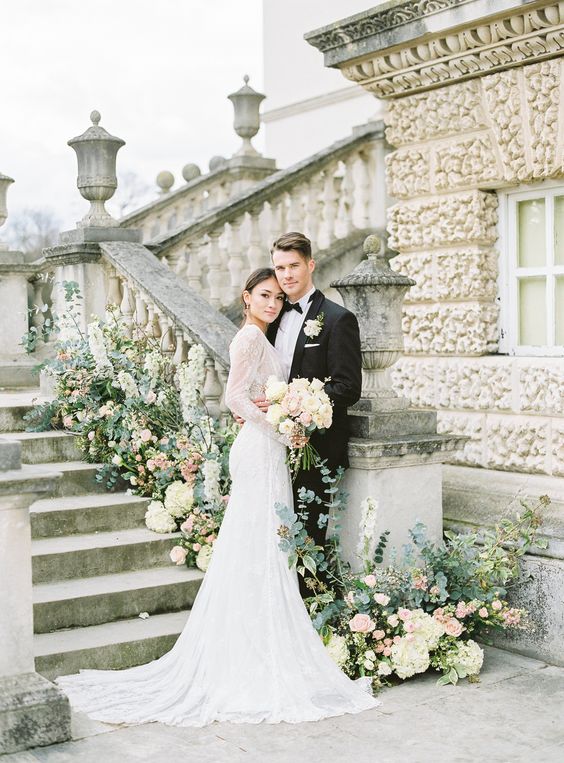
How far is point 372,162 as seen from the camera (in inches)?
404

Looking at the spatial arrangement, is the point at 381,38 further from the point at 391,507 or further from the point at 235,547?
the point at 235,547

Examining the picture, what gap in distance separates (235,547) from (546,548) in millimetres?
1615

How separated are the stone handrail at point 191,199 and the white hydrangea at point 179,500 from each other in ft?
22.7

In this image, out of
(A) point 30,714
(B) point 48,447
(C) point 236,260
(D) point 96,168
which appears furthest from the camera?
(C) point 236,260

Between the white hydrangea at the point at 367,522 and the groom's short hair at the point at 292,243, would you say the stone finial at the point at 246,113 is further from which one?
the white hydrangea at the point at 367,522

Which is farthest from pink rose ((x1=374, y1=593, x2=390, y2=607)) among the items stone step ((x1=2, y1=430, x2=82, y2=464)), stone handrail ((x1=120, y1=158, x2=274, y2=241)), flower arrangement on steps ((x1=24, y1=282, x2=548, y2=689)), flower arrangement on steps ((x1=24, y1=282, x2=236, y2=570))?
stone handrail ((x1=120, y1=158, x2=274, y2=241))

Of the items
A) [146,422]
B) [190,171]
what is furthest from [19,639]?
[190,171]

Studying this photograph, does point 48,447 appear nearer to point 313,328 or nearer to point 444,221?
point 313,328

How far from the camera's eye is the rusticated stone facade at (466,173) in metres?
6.30

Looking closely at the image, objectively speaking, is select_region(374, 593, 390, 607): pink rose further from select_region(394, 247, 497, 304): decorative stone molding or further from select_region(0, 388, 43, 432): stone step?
select_region(0, 388, 43, 432): stone step

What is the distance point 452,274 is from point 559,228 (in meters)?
0.73

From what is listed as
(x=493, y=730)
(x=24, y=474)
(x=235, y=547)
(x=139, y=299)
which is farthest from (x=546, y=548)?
(x=139, y=299)

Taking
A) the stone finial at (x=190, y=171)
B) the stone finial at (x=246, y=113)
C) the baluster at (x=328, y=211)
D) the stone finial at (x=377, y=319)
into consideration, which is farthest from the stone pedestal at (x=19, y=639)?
the stone finial at (x=190, y=171)

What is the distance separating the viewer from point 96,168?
781 cm
